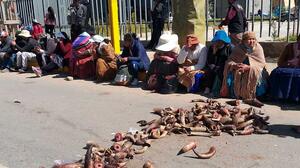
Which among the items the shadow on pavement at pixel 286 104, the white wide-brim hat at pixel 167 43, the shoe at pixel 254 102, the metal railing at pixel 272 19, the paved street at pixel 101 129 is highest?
the metal railing at pixel 272 19

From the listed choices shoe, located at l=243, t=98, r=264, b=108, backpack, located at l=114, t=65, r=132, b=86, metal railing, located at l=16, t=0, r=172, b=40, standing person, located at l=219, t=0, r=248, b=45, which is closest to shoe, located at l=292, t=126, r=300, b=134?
Answer: shoe, located at l=243, t=98, r=264, b=108

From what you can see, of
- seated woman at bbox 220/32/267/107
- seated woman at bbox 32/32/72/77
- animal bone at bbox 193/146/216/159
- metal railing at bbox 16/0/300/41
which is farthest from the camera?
seated woman at bbox 32/32/72/77

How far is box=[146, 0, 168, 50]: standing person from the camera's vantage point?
1112cm

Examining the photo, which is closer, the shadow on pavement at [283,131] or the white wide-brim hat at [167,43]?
the shadow on pavement at [283,131]

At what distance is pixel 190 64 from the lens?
7.68 meters

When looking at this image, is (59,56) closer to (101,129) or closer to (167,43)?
(167,43)

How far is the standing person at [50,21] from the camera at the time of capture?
13.7 meters

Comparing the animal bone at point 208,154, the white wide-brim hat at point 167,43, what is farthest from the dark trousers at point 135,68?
the animal bone at point 208,154

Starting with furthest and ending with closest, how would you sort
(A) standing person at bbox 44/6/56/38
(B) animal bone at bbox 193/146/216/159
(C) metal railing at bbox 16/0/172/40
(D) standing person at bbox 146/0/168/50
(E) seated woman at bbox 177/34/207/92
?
(A) standing person at bbox 44/6/56/38
(C) metal railing at bbox 16/0/172/40
(D) standing person at bbox 146/0/168/50
(E) seated woman at bbox 177/34/207/92
(B) animal bone at bbox 193/146/216/159

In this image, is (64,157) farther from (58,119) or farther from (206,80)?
(206,80)

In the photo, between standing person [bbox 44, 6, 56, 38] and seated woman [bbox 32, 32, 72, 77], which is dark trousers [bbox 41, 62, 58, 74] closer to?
seated woman [bbox 32, 32, 72, 77]

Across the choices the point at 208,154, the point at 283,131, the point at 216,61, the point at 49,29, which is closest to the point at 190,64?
the point at 216,61

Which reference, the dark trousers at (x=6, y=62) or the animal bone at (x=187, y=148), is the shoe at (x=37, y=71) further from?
the animal bone at (x=187, y=148)

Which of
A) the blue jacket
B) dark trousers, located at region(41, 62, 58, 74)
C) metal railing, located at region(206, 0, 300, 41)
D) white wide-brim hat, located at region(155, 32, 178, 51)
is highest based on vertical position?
metal railing, located at region(206, 0, 300, 41)
